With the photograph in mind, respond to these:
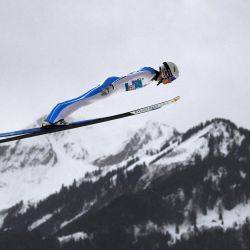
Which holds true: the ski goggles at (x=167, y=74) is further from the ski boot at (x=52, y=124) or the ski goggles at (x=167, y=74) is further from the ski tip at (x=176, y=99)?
the ski boot at (x=52, y=124)

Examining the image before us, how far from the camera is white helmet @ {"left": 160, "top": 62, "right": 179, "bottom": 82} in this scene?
885 inches

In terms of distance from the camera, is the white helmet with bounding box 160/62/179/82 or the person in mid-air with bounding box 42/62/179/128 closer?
the person in mid-air with bounding box 42/62/179/128

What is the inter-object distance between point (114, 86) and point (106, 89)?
13.1 inches

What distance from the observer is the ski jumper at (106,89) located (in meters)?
20.4

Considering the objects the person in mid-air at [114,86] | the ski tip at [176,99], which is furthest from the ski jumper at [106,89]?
the ski tip at [176,99]

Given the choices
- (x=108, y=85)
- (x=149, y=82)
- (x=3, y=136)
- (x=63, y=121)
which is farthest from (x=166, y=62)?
(x=3, y=136)

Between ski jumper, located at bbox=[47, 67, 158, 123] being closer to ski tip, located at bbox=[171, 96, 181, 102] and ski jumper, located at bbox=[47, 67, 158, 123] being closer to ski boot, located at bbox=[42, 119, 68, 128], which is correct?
ski boot, located at bbox=[42, 119, 68, 128]

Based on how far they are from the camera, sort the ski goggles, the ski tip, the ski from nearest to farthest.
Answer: the ski, the ski goggles, the ski tip

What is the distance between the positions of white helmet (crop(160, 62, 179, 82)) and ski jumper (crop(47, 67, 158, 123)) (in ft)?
0.97

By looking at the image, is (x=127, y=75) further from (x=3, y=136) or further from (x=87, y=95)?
(x=3, y=136)

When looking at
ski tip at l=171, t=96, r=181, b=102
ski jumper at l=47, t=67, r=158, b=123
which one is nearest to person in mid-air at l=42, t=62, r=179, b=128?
ski jumper at l=47, t=67, r=158, b=123

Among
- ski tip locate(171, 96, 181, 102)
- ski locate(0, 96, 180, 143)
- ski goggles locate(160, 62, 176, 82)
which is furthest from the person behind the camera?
ski tip locate(171, 96, 181, 102)

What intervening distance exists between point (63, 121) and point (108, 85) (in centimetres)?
219

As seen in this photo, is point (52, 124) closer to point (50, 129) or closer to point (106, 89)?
point (50, 129)
